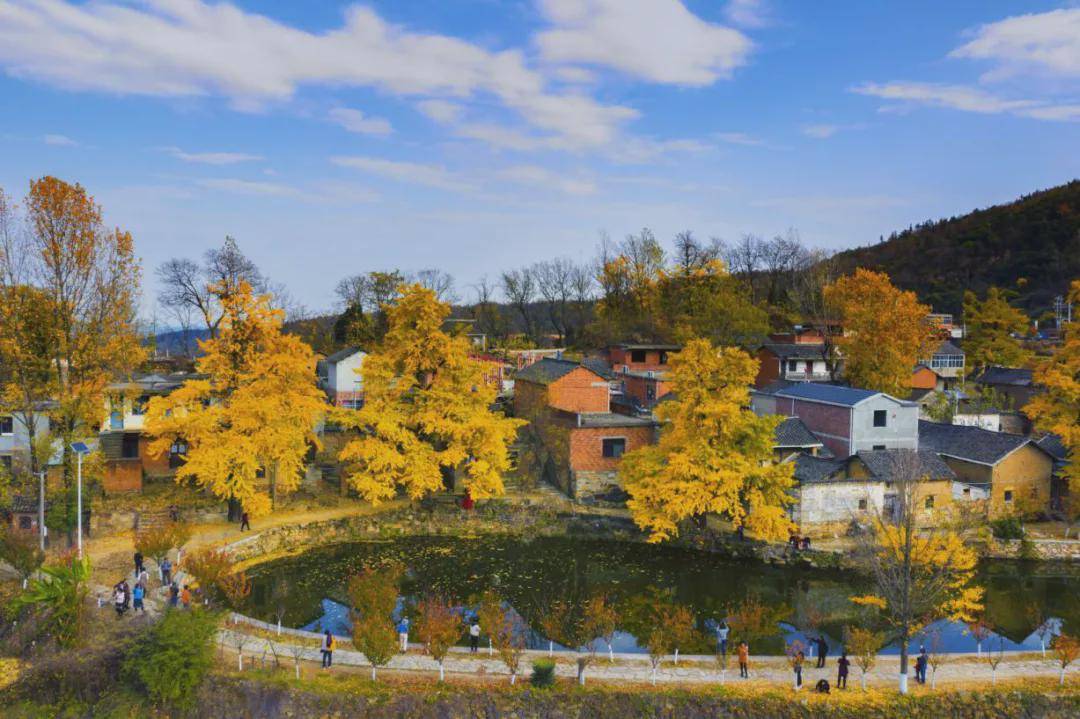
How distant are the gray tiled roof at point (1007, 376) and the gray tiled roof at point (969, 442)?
2307 centimetres

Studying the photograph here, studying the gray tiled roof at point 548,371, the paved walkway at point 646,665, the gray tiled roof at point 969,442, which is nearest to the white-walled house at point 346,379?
the gray tiled roof at point 548,371

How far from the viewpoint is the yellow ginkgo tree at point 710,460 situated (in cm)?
3170

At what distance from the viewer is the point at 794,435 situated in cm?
4025

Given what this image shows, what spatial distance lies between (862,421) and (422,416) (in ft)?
78.7

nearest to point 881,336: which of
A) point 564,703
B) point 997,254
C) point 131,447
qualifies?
point 564,703

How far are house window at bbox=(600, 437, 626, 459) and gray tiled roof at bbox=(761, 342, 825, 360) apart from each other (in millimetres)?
27277

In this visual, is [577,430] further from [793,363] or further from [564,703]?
[793,363]

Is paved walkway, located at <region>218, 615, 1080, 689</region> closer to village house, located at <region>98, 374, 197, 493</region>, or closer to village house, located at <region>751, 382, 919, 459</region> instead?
village house, located at <region>98, 374, 197, 493</region>

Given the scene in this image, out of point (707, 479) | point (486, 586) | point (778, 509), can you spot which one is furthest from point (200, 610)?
point (778, 509)

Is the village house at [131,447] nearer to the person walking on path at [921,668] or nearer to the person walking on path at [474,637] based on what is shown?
the person walking on path at [474,637]

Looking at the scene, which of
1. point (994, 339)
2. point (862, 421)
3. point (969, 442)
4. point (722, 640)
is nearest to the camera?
point (722, 640)

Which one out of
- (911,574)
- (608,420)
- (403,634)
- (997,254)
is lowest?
(403,634)

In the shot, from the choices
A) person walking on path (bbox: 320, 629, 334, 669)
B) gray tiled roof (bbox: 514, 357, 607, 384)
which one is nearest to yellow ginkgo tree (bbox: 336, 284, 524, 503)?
gray tiled roof (bbox: 514, 357, 607, 384)

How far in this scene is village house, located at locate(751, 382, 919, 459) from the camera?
39.8 metres
